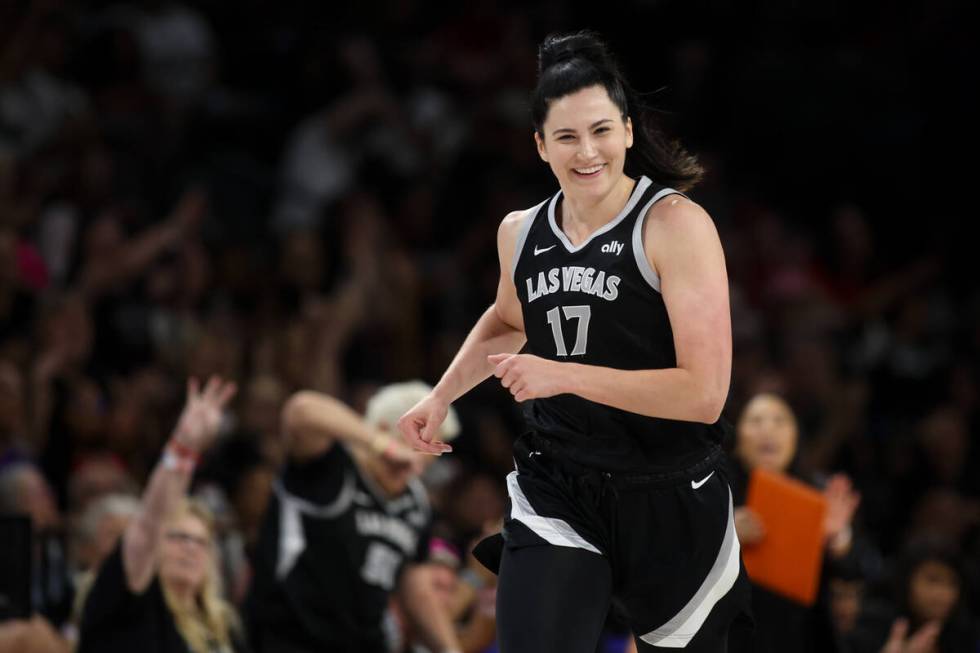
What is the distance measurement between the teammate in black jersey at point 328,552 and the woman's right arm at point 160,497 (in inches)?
16.6

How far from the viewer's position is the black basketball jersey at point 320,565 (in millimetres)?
5984

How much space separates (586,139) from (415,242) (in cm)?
627

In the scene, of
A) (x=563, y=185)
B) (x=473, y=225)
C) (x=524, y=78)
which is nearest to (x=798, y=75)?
(x=524, y=78)

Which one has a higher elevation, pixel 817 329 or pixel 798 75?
pixel 798 75

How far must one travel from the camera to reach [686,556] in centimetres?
369

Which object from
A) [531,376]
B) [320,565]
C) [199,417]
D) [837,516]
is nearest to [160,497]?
[199,417]

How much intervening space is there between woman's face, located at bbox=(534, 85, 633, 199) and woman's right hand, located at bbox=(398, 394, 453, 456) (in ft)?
2.17

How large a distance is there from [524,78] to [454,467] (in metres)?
3.24

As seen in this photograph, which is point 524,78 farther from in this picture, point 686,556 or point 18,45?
point 686,556

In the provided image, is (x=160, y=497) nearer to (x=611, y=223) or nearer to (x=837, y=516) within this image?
(x=611, y=223)

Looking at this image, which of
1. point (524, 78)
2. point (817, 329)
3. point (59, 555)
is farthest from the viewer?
point (524, 78)

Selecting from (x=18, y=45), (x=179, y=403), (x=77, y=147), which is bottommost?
(x=179, y=403)

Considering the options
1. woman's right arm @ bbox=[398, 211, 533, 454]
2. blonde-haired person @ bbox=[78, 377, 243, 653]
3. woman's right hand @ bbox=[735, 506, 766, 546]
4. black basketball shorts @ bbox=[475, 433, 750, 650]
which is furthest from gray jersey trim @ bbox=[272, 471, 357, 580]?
black basketball shorts @ bbox=[475, 433, 750, 650]

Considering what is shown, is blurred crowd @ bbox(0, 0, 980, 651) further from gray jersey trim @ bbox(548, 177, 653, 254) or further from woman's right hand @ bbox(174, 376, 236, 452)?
gray jersey trim @ bbox(548, 177, 653, 254)
